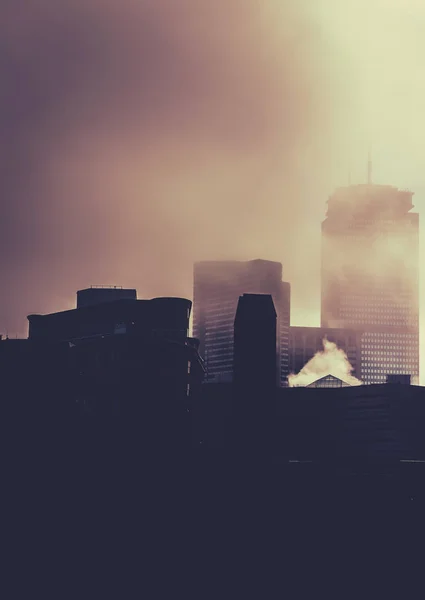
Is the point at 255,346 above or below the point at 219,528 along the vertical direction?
above

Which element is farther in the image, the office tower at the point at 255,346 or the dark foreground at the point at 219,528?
the office tower at the point at 255,346

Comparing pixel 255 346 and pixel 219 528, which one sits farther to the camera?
pixel 255 346

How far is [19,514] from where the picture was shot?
14662 cm

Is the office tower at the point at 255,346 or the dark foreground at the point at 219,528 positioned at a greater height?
the office tower at the point at 255,346

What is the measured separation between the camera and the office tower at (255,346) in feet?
459

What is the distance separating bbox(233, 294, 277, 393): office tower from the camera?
140 m

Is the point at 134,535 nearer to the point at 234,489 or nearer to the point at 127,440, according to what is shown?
the point at 234,489

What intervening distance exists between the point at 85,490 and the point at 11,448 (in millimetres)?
32536

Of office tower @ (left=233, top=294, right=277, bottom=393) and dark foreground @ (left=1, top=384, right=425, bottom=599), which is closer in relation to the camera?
dark foreground @ (left=1, top=384, right=425, bottom=599)

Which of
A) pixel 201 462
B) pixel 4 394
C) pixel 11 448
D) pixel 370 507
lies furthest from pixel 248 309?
pixel 4 394

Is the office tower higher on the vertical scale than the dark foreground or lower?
higher

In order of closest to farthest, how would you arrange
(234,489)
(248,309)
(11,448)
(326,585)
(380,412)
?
(326,585)
(234,489)
(248,309)
(11,448)
(380,412)

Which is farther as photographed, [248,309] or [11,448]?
[11,448]

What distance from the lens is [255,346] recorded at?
5546 inches
